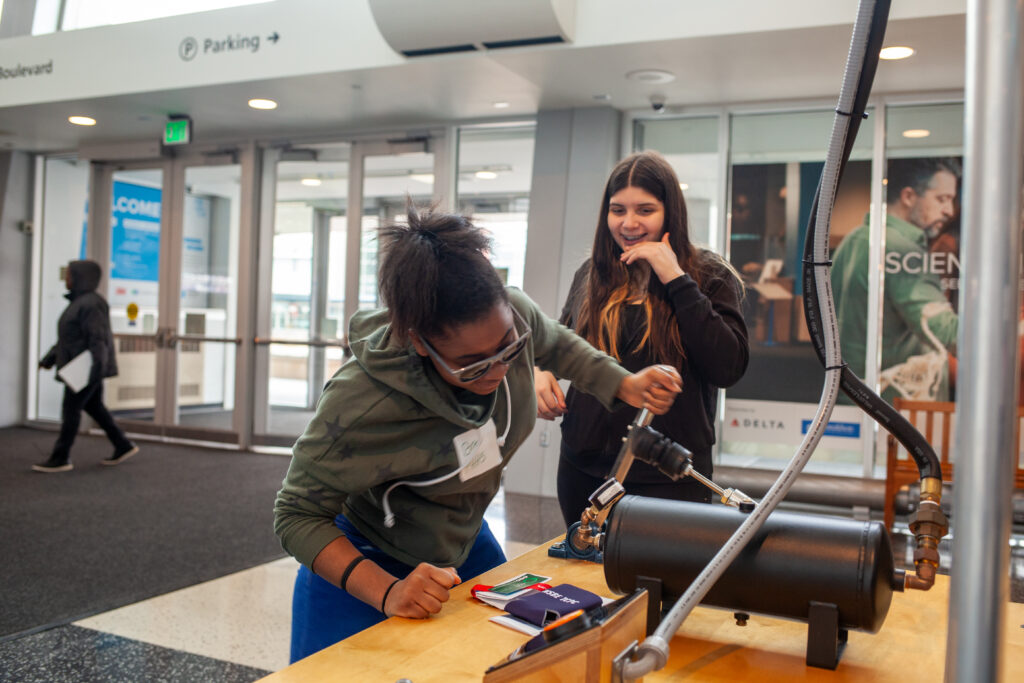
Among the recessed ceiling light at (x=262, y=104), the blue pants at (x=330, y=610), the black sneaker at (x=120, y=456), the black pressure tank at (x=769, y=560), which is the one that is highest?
the recessed ceiling light at (x=262, y=104)

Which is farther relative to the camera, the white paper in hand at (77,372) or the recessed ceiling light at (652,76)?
the white paper in hand at (77,372)

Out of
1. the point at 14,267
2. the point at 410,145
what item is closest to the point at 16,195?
the point at 14,267

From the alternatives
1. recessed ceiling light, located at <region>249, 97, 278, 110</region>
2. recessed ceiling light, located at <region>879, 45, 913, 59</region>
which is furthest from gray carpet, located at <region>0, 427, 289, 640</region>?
recessed ceiling light, located at <region>879, 45, 913, 59</region>

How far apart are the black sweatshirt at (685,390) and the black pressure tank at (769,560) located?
55cm

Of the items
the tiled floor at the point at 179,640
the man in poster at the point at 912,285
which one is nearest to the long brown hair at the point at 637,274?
the tiled floor at the point at 179,640

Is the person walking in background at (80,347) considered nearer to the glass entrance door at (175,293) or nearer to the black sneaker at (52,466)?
the black sneaker at (52,466)

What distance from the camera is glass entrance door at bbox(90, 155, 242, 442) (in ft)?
26.0

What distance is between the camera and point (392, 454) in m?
1.29

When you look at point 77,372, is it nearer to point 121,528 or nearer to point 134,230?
→ point 121,528

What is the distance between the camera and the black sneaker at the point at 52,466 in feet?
20.7

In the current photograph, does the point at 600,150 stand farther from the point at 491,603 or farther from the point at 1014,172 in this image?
the point at 1014,172

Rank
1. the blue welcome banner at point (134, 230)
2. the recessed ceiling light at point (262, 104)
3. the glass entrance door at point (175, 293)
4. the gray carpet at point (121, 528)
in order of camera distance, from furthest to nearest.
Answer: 1. the blue welcome banner at point (134, 230)
2. the glass entrance door at point (175, 293)
3. the recessed ceiling light at point (262, 104)
4. the gray carpet at point (121, 528)

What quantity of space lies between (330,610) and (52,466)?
5864 millimetres

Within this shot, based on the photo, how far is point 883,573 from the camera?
1098mm
